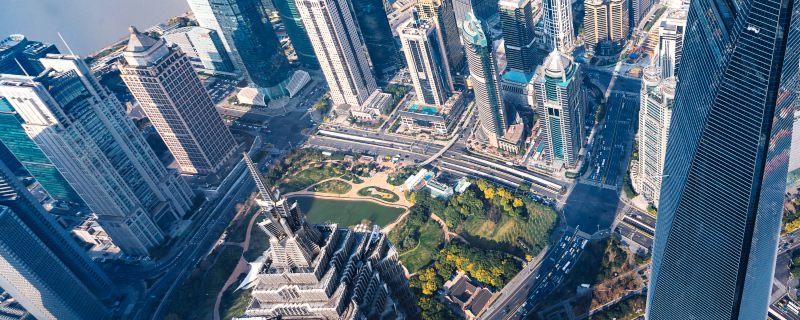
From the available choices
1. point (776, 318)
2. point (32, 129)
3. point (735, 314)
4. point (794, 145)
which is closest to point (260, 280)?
point (735, 314)

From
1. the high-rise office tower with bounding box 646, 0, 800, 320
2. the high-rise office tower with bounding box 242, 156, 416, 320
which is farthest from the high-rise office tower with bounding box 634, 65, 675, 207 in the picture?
the high-rise office tower with bounding box 242, 156, 416, 320

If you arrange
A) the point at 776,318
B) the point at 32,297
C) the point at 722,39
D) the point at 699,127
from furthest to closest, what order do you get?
the point at 32,297 → the point at 776,318 → the point at 699,127 → the point at 722,39

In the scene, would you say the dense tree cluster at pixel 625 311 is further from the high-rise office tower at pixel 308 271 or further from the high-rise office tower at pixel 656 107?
the high-rise office tower at pixel 308 271

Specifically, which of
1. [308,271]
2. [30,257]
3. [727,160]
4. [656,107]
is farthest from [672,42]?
[30,257]

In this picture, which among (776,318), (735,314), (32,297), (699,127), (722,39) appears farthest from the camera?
(32,297)

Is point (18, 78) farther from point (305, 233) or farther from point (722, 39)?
point (722, 39)

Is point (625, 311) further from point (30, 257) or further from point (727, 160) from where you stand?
point (30, 257)
